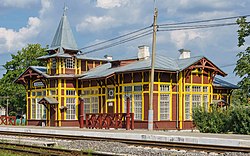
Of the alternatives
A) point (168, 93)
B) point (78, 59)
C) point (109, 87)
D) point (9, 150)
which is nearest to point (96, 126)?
point (109, 87)

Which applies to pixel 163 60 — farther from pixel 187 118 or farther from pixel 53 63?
pixel 53 63

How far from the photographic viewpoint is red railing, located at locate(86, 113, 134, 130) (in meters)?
30.6

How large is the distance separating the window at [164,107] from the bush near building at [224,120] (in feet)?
14.2

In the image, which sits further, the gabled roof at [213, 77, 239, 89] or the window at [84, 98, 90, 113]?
the window at [84, 98, 90, 113]

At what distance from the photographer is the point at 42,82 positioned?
4009 centimetres

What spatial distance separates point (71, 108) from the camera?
38.9 metres

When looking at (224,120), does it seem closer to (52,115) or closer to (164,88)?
(164,88)

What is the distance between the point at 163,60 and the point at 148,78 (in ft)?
13.7

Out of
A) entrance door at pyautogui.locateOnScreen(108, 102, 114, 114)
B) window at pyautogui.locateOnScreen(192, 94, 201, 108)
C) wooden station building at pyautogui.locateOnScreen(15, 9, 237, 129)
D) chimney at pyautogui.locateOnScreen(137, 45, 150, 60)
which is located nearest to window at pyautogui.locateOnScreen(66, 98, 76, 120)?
wooden station building at pyautogui.locateOnScreen(15, 9, 237, 129)

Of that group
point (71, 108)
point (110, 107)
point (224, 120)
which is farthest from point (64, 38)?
point (224, 120)

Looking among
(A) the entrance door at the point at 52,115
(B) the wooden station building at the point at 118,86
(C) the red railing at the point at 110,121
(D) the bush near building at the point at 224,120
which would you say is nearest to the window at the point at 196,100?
(B) the wooden station building at the point at 118,86

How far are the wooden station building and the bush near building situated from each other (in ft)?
13.6

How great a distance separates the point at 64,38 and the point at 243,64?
15992mm

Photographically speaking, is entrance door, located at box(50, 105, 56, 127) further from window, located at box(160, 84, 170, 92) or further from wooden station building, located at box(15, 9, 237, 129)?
window, located at box(160, 84, 170, 92)
